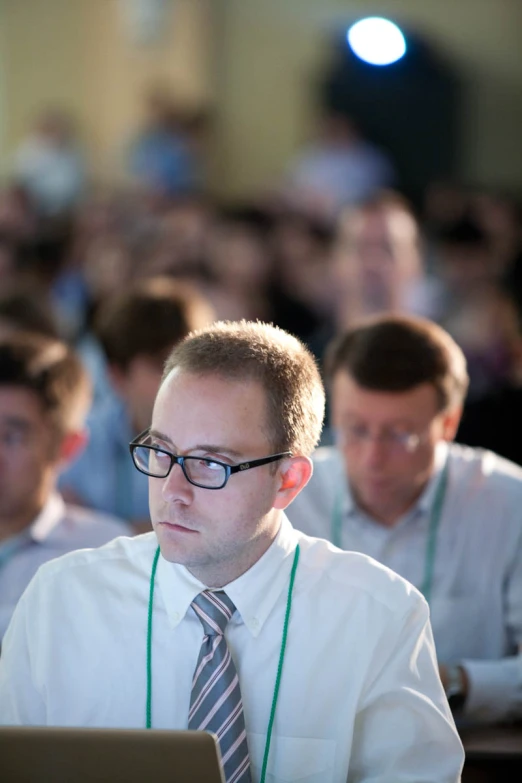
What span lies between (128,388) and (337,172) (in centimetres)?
610

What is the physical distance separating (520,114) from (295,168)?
1973mm

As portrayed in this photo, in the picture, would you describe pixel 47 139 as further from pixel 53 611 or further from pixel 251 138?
pixel 53 611

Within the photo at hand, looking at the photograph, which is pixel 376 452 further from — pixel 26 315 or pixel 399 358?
pixel 26 315

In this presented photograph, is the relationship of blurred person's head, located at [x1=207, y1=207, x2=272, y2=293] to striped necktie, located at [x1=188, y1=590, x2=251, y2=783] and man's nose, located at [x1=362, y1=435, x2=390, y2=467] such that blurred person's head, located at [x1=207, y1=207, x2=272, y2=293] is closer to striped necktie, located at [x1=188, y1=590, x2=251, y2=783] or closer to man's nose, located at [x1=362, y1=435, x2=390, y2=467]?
man's nose, located at [x1=362, y1=435, x2=390, y2=467]

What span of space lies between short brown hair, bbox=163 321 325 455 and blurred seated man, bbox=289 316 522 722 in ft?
2.17

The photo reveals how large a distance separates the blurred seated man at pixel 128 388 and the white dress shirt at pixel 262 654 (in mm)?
1052

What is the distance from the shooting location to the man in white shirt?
1.61 meters

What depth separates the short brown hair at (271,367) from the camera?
64.1 inches

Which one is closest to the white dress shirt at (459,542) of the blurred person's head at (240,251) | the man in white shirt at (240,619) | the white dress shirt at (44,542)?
the white dress shirt at (44,542)

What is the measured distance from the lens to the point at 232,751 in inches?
64.2

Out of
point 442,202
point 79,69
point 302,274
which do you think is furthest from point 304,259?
point 79,69

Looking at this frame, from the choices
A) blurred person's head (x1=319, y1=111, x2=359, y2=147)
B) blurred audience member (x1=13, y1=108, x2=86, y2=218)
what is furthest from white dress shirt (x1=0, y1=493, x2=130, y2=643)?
blurred audience member (x1=13, y1=108, x2=86, y2=218)

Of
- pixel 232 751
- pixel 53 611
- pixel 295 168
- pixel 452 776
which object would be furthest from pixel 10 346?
pixel 295 168

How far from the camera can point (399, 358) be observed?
2.39 meters
